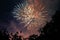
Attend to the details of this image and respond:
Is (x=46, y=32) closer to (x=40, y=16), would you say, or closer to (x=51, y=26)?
(x=51, y=26)

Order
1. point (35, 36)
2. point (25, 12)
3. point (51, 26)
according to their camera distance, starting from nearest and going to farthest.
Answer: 1. point (25, 12)
2. point (51, 26)
3. point (35, 36)

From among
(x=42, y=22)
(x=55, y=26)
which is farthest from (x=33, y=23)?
(x=55, y=26)

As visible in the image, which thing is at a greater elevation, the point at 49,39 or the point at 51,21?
the point at 51,21

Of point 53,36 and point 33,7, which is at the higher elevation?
point 33,7

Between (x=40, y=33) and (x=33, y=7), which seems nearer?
(x=33, y=7)

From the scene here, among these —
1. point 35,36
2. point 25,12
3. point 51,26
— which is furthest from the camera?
point 35,36

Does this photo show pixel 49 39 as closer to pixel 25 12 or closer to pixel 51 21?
pixel 51 21

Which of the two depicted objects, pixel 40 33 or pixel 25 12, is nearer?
pixel 25 12

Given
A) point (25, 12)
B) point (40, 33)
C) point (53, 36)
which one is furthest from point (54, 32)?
point (25, 12)
